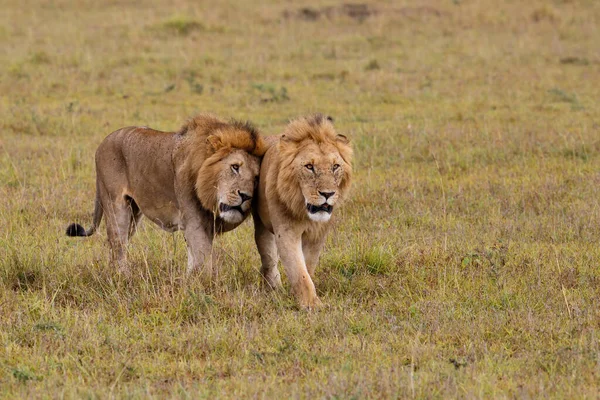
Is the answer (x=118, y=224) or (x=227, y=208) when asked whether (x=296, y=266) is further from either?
(x=118, y=224)

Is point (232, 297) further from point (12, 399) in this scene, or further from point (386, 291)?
point (12, 399)

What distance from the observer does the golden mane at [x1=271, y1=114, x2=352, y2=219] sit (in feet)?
18.1

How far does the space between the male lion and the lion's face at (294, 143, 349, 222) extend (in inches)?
20.6

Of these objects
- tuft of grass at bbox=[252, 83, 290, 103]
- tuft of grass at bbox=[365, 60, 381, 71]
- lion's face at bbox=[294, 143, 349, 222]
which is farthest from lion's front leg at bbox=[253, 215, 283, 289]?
tuft of grass at bbox=[365, 60, 381, 71]

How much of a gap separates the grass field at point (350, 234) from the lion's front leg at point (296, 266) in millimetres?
105

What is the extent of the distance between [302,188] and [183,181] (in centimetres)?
103

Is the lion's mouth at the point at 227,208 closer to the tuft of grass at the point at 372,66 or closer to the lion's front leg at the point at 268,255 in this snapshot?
the lion's front leg at the point at 268,255

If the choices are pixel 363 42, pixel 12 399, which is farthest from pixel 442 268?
pixel 363 42

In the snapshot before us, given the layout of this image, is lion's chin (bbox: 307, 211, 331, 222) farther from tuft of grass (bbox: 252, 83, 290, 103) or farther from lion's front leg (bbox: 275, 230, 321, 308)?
tuft of grass (bbox: 252, 83, 290, 103)

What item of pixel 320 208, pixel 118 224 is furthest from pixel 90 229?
pixel 320 208

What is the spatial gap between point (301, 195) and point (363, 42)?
1270 centimetres

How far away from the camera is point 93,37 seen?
18.1 meters

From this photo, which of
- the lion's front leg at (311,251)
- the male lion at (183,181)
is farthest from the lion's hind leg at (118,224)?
the lion's front leg at (311,251)

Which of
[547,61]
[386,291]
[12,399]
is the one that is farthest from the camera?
[547,61]
